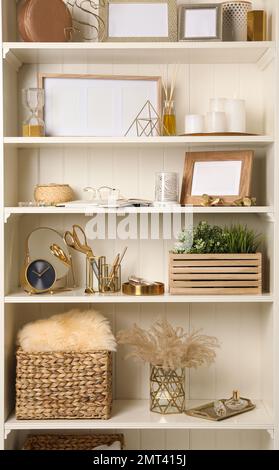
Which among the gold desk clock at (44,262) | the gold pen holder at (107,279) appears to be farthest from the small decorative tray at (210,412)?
the gold desk clock at (44,262)

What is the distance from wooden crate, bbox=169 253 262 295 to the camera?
2.57m

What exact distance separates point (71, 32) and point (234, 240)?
107cm

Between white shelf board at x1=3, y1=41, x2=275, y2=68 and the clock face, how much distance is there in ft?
2.71

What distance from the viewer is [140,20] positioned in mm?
2600

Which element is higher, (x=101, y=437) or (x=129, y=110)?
(x=129, y=110)

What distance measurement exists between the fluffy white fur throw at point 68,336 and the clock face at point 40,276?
15 centimetres

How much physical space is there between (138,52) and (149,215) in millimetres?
680

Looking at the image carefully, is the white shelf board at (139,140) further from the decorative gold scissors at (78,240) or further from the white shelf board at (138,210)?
the decorative gold scissors at (78,240)

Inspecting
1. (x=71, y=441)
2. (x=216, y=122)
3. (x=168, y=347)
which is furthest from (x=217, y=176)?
(x=71, y=441)

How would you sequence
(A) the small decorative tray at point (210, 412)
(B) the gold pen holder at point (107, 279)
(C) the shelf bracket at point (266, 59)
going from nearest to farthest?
1. (C) the shelf bracket at point (266, 59)
2. (A) the small decorative tray at point (210, 412)
3. (B) the gold pen holder at point (107, 279)

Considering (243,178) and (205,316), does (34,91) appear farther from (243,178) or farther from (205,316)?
(205,316)

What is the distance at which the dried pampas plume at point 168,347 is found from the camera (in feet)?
8.39

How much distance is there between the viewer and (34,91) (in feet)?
8.60

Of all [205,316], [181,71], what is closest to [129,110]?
[181,71]
